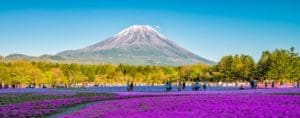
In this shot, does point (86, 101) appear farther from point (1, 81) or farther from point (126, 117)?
point (1, 81)

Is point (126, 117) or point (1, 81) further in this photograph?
point (1, 81)

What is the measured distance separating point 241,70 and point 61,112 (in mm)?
130752

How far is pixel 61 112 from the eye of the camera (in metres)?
35.6

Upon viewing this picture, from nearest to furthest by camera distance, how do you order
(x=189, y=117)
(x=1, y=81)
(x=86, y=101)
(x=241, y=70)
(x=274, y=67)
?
(x=189, y=117), (x=86, y=101), (x=274, y=67), (x=1, y=81), (x=241, y=70)

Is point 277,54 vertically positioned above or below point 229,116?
above

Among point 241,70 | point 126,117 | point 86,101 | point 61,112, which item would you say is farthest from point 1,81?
point 126,117

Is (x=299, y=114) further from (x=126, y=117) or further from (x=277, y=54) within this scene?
(x=277, y=54)

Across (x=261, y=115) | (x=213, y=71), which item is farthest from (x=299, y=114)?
(x=213, y=71)

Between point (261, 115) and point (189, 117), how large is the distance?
3.39 m

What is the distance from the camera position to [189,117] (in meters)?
25.8

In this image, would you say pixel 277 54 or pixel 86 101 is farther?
pixel 277 54

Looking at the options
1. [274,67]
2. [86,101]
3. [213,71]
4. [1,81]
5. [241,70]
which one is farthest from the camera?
[213,71]

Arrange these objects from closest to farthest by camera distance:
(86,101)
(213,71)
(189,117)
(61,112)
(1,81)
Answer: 1. (189,117)
2. (61,112)
3. (86,101)
4. (1,81)
5. (213,71)

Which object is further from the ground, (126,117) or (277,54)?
(277,54)
